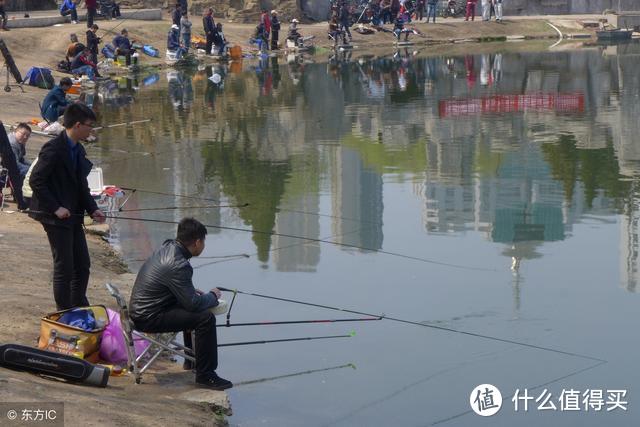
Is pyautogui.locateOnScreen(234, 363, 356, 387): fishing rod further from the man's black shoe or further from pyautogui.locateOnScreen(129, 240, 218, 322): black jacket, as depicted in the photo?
pyautogui.locateOnScreen(129, 240, 218, 322): black jacket

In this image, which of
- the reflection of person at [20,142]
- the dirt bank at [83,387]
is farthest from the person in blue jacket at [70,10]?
the dirt bank at [83,387]

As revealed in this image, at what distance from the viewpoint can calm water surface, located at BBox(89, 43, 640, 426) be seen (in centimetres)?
954

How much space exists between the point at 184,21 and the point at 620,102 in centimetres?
1939

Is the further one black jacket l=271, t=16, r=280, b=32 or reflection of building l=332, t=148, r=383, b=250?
black jacket l=271, t=16, r=280, b=32

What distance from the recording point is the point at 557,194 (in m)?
17.0

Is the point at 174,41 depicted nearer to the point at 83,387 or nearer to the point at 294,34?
the point at 294,34

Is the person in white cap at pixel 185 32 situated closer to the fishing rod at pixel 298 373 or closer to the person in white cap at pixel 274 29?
the person in white cap at pixel 274 29

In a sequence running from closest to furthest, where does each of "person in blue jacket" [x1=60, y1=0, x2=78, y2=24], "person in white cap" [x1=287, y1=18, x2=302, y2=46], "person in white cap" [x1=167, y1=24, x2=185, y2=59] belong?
1. "person in white cap" [x1=167, y1=24, x2=185, y2=59]
2. "person in blue jacket" [x1=60, y1=0, x2=78, y2=24]
3. "person in white cap" [x1=287, y1=18, x2=302, y2=46]

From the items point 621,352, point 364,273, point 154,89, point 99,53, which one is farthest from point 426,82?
point 621,352

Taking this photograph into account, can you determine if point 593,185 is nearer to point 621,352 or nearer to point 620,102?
point 621,352

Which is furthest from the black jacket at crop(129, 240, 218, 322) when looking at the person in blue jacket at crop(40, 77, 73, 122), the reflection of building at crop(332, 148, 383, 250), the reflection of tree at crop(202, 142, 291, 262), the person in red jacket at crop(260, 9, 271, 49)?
the person in red jacket at crop(260, 9, 271, 49)

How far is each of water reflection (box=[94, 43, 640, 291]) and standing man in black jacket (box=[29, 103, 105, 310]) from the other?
14.2 ft

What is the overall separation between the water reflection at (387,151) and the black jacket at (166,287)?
16.1 ft

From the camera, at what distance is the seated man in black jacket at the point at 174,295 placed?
27.8 feet
